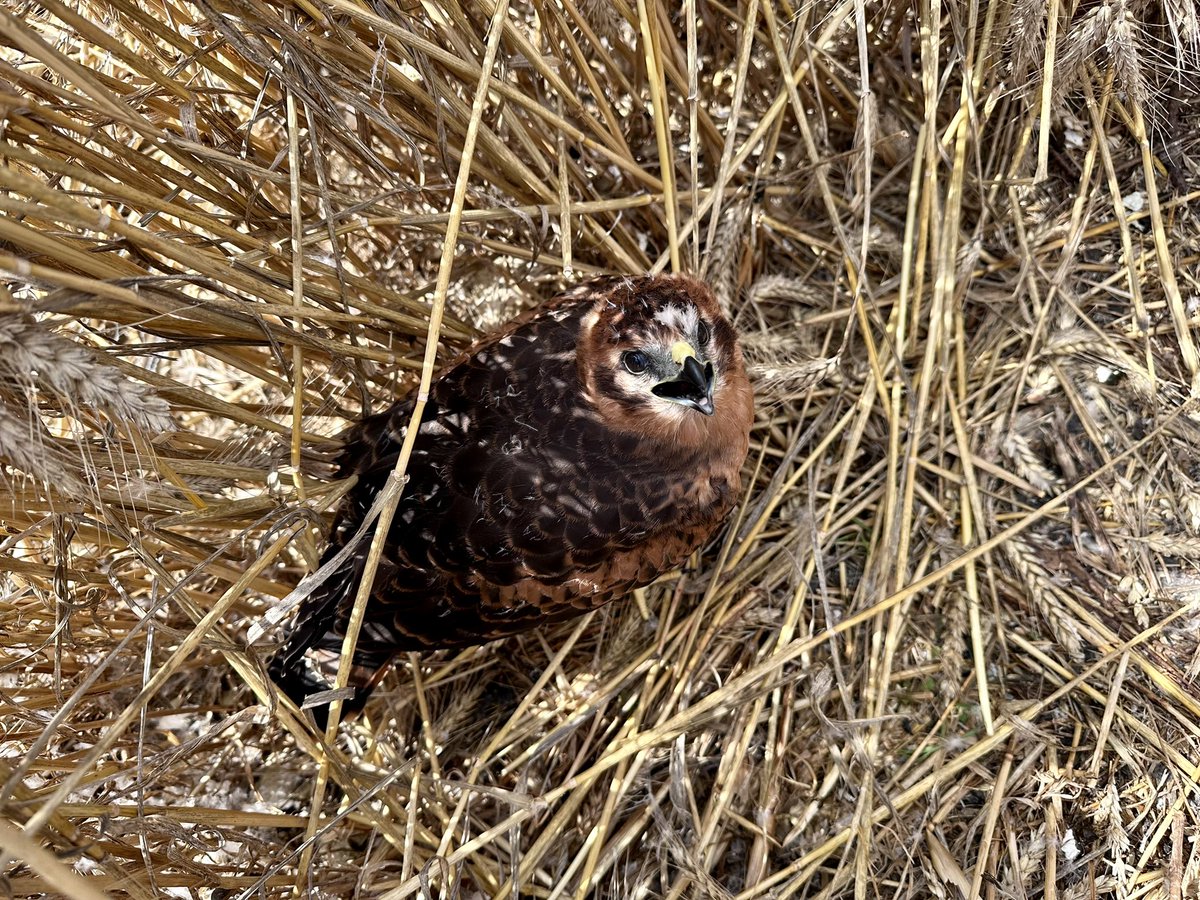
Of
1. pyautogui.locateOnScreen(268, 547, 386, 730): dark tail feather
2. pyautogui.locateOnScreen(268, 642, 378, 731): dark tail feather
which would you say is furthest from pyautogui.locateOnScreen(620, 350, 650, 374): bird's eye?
pyautogui.locateOnScreen(268, 642, 378, 731): dark tail feather

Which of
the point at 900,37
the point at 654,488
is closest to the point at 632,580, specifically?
the point at 654,488

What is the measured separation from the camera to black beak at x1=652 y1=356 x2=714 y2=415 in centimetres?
205

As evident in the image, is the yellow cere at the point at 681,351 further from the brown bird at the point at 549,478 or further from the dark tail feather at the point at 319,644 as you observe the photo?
the dark tail feather at the point at 319,644

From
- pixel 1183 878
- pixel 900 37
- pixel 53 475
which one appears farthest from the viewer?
pixel 900 37

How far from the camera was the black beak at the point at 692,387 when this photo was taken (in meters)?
2.05

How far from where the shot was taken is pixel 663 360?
2.12 m

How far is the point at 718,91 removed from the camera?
298cm

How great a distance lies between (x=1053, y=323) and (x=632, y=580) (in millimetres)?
1620

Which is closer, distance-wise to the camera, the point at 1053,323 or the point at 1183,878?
the point at 1183,878

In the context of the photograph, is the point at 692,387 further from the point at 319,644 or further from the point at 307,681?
the point at 307,681

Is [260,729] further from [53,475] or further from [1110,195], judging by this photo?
[1110,195]

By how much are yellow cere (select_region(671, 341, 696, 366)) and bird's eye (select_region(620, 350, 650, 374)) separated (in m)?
0.08

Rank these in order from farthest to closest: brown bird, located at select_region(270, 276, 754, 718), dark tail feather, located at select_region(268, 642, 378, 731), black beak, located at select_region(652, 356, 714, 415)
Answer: dark tail feather, located at select_region(268, 642, 378, 731) → brown bird, located at select_region(270, 276, 754, 718) → black beak, located at select_region(652, 356, 714, 415)

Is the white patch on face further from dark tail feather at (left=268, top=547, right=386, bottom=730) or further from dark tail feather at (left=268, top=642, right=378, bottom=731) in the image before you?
dark tail feather at (left=268, top=642, right=378, bottom=731)
